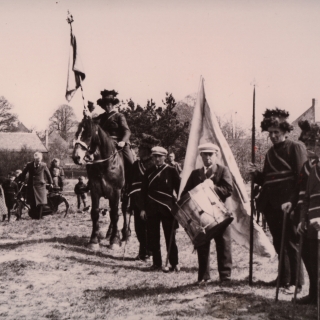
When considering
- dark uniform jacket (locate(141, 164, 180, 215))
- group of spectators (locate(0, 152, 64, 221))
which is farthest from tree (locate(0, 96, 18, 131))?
dark uniform jacket (locate(141, 164, 180, 215))

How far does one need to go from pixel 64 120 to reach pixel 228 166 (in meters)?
64.1

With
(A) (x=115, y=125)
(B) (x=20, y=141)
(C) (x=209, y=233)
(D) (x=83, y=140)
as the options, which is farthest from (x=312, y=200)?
(B) (x=20, y=141)

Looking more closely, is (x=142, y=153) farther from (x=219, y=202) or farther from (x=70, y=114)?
(x=70, y=114)

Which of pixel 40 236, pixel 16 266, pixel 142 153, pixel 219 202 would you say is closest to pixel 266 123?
pixel 219 202

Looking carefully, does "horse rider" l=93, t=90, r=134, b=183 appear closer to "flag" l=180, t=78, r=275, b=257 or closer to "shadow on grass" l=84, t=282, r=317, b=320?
"flag" l=180, t=78, r=275, b=257

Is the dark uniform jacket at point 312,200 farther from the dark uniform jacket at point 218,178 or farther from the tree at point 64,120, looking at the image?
the tree at point 64,120

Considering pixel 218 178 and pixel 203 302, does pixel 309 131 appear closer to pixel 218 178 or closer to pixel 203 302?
pixel 218 178

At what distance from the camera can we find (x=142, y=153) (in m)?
9.20

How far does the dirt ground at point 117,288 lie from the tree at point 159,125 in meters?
12.8

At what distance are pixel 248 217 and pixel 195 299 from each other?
2264 mm

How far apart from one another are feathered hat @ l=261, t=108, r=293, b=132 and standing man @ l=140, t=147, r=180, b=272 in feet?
6.68

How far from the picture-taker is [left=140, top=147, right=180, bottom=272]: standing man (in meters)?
8.06

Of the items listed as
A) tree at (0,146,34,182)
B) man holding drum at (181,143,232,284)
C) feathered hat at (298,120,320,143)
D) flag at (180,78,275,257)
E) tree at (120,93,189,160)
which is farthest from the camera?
tree at (0,146,34,182)

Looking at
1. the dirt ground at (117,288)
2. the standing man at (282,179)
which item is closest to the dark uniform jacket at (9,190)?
the dirt ground at (117,288)
